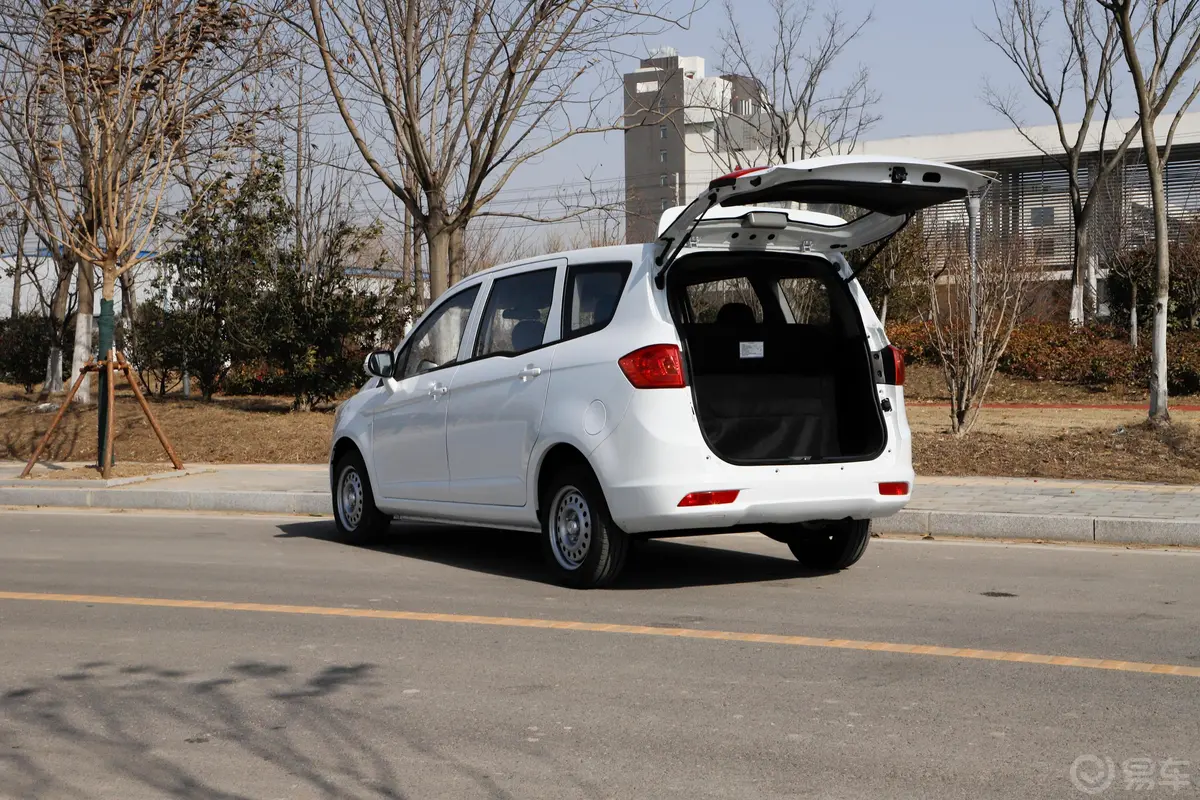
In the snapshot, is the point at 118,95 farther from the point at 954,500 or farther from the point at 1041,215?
the point at 1041,215

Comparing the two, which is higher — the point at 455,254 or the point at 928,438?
the point at 455,254

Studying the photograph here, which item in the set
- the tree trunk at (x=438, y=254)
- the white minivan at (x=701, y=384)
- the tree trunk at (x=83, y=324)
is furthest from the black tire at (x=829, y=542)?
A: the tree trunk at (x=83, y=324)

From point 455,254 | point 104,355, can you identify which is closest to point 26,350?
point 455,254

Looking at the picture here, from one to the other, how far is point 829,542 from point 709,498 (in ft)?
5.56

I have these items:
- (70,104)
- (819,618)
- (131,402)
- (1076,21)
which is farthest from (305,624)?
(1076,21)

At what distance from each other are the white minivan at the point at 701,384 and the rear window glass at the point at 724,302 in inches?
0.5

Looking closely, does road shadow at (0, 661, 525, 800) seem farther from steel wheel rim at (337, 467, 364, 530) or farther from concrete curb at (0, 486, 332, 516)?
concrete curb at (0, 486, 332, 516)

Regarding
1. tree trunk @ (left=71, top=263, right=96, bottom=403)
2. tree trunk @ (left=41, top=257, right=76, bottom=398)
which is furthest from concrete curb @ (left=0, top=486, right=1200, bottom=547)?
tree trunk @ (left=41, top=257, right=76, bottom=398)

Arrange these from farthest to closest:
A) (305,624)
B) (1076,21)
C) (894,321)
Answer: (894,321)
(1076,21)
(305,624)

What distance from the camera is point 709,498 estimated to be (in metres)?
7.77

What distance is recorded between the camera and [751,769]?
4629mm

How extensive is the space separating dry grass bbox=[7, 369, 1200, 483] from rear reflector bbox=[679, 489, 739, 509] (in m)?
6.90

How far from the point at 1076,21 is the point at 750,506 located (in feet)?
75.5

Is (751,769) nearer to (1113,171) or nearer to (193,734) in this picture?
(193,734)
